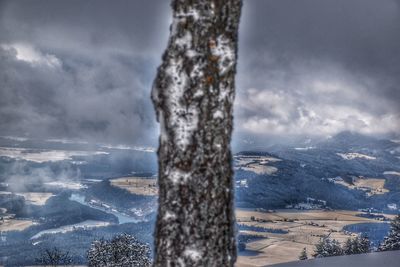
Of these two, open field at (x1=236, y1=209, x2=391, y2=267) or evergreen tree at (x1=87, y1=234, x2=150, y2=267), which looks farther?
open field at (x1=236, y1=209, x2=391, y2=267)

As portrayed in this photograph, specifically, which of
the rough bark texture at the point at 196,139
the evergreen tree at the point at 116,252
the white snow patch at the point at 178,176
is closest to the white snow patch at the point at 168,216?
the rough bark texture at the point at 196,139

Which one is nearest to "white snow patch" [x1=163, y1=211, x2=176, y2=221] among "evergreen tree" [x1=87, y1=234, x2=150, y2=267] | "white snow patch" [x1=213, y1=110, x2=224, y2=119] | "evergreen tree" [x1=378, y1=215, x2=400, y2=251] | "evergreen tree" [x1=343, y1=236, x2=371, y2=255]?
"white snow patch" [x1=213, y1=110, x2=224, y2=119]

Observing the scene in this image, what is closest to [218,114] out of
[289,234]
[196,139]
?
[196,139]

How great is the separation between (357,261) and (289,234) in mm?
143232

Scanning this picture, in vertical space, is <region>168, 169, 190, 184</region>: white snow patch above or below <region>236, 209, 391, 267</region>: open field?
above

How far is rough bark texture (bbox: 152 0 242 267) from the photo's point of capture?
376cm

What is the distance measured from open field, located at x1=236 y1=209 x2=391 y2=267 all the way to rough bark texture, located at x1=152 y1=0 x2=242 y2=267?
10533cm

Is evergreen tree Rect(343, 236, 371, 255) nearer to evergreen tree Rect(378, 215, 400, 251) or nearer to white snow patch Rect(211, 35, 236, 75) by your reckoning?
evergreen tree Rect(378, 215, 400, 251)

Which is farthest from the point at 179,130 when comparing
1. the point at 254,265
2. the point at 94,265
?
the point at 254,265

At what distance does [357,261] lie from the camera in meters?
11.1

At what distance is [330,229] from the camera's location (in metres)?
156

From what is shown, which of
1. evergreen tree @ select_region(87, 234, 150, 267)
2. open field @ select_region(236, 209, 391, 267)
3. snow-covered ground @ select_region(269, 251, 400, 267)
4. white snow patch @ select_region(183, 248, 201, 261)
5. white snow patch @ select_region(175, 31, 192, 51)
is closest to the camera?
white snow patch @ select_region(183, 248, 201, 261)

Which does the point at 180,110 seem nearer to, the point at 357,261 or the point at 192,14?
the point at 192,14

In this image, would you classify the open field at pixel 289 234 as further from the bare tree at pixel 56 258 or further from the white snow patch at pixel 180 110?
the white snow patch at pixel 180 110
